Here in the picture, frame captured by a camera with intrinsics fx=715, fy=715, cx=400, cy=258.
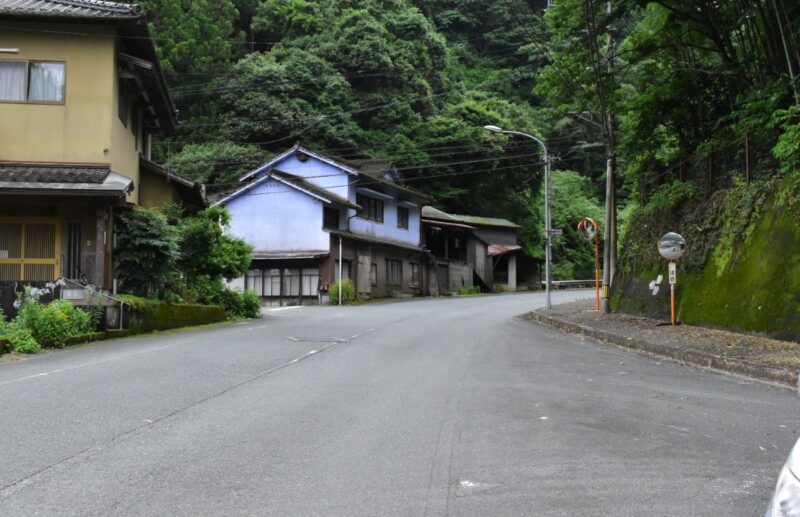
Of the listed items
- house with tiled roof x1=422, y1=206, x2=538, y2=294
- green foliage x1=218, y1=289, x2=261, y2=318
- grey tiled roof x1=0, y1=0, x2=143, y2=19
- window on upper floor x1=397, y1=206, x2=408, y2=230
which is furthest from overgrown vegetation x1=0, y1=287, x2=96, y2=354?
house with tiled roof x1=422, y1=206, x2=538, y2=294

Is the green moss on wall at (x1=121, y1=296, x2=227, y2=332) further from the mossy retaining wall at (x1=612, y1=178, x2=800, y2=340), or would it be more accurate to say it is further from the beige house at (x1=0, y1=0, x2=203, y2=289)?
the mossy retaining wall at (x1=612, y1=178, x2=800, y2=340)

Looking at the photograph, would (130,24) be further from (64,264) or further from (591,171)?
(591,171)

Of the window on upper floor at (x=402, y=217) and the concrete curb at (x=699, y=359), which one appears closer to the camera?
the concrete curb at (x=699, y=359)

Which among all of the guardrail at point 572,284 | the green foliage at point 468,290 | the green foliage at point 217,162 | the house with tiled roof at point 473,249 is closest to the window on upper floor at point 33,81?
the green foliage at point 217,162

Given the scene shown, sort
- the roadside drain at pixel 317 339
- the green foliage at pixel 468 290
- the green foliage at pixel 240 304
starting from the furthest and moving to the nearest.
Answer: the green foliage at pixel 468 290 < the green foliage at pixel 240 304 < the roadside drain at pixel 317 339

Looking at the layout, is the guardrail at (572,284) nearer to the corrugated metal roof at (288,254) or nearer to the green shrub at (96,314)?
the corrugated metal roof at (288,254)

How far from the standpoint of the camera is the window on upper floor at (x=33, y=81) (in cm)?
1827

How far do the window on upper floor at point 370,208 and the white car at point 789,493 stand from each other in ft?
131

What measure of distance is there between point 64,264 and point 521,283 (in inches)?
1834

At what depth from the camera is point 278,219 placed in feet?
132

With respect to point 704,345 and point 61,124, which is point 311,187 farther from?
point 704,345

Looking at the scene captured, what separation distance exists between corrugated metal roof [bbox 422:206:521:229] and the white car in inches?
1937

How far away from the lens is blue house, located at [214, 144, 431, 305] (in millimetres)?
39094

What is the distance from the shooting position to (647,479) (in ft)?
16.9
